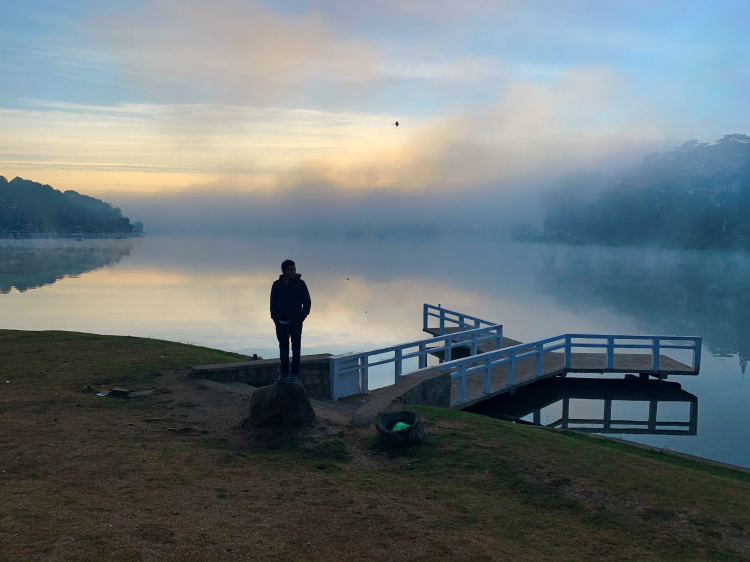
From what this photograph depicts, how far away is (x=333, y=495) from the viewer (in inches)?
243

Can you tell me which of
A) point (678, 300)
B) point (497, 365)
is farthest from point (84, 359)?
point (678, 300)

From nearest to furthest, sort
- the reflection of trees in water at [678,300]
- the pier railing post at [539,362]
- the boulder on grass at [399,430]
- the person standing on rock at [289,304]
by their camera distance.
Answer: the boulder on grass at [399,430]
the person standing on rock at [289,304]
the pier railing post at [539,362]
the reflection of trees in water at [678,300]

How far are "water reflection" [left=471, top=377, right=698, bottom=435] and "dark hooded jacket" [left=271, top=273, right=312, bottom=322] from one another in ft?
26.2

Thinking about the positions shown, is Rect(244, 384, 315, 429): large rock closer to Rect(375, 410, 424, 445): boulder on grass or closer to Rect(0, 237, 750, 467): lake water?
Rect(375, 410, 424, 445): boulder on grass

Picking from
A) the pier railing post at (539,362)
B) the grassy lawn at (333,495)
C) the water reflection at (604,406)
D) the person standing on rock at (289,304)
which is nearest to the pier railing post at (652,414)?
the water reflection at (604,406)

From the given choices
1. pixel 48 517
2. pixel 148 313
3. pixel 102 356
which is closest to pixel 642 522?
pixel 48 517

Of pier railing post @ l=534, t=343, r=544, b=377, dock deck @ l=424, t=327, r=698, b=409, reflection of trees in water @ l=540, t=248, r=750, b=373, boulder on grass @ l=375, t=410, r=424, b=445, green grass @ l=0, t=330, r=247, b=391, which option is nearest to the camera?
boulder on grass @ l=375, t=410, r=424, b=445

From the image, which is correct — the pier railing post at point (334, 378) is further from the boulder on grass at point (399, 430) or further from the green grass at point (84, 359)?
the boulder on grass at point (399, 430)

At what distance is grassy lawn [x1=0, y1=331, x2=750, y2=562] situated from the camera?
4.95 metres

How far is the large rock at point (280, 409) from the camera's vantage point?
819 centimetres

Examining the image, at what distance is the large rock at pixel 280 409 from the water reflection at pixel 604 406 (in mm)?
8143

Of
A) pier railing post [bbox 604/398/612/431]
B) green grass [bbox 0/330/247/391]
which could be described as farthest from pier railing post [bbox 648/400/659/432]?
green grass [bbox 0/330/247/391]

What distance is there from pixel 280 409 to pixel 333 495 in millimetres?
2272

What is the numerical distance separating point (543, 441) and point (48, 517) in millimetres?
6380
